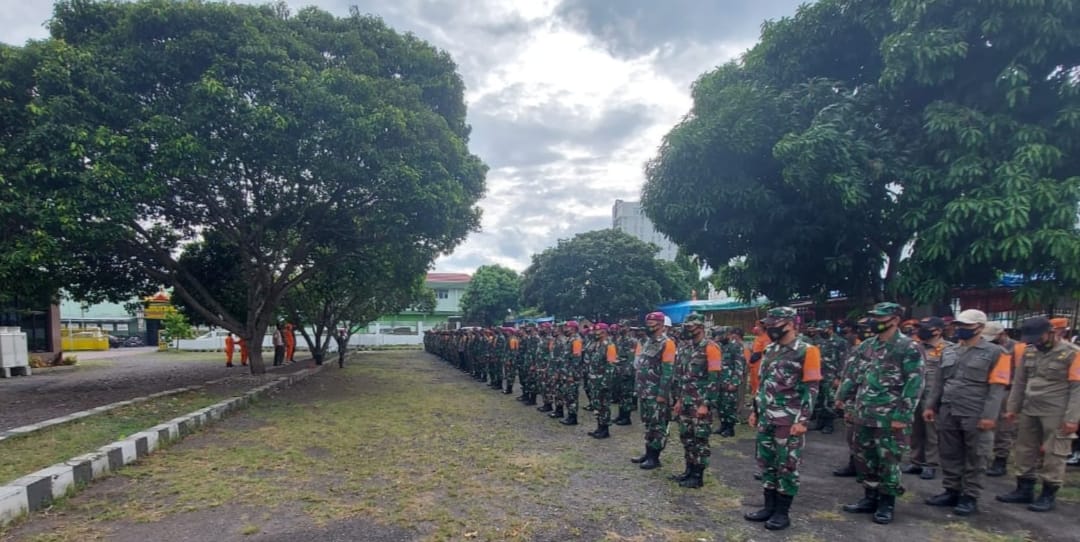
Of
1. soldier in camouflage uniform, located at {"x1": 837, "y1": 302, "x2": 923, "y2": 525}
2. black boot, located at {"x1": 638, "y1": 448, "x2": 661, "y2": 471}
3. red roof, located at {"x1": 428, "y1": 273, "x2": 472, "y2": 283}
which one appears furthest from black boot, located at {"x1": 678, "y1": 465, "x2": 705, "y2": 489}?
A: red roof, located at {"x1": 428, "y1": 273, "x2": 472, "y2": 283}

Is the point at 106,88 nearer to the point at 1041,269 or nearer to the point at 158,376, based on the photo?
the point at 158,376

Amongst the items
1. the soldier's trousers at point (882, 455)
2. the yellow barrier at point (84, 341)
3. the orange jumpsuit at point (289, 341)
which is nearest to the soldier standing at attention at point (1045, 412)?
the soldier's trousers at point (882, 455)

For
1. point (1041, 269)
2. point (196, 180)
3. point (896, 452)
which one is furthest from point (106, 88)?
point (1041, 269)

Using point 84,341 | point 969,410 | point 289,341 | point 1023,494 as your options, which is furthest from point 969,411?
point 84,341

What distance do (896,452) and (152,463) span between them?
7.13 metres

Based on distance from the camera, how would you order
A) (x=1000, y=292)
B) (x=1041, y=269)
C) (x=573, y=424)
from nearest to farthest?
(x=1041, y=269) < (x=1000, y=292) < (x=573, y=424)

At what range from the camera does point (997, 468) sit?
20.3 ft

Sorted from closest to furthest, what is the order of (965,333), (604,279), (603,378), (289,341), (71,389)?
(965,333)
(603,378)
(71,389)
(289,341)
(604,279)

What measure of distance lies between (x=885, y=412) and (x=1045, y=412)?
5.81 ft

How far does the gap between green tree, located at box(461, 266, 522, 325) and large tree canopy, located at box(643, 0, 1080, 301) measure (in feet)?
102

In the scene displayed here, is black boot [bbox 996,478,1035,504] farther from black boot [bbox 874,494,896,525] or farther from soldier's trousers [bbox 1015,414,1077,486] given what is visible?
black boot [bbox 874,494,896,525]

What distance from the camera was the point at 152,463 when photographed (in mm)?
6496

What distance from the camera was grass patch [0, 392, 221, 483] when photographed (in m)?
6.05

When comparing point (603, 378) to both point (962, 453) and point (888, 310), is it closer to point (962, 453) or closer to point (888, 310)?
point (888, 310)
